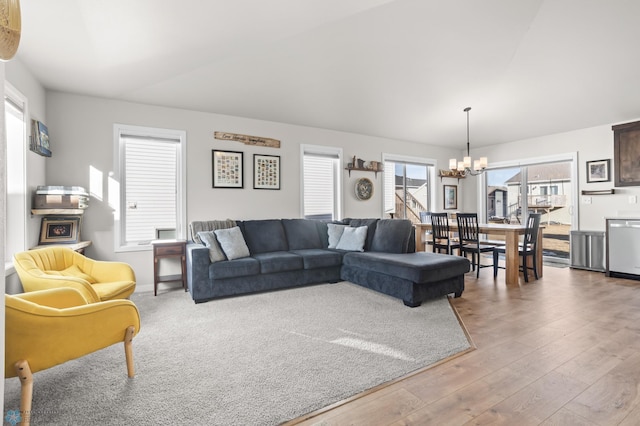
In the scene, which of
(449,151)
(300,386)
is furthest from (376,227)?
(449,151)

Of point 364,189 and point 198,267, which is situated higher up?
point 364,189

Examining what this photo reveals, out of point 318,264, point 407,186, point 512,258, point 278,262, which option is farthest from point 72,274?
point 407,186

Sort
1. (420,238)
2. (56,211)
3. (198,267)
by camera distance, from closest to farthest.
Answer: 1. (56,211)
2. (198,267)
3. (420,238)

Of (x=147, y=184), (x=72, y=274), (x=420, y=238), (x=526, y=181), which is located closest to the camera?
(x=72, y=274)

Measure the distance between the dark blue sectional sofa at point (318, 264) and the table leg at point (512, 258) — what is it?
1202 millimetres

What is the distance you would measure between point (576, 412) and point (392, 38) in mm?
3763

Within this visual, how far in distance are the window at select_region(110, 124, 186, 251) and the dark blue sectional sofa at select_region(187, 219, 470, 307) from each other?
543 mm

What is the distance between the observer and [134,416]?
1.62 m

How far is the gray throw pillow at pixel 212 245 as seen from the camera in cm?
379

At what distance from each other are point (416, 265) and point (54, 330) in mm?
3013

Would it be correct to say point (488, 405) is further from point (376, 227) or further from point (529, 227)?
point (529, 227)

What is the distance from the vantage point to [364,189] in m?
6.00

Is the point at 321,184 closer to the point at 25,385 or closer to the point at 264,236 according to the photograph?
the point at 264,236

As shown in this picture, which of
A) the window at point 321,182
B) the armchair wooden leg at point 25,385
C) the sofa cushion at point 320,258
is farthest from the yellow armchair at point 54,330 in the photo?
the window at point 321,182
